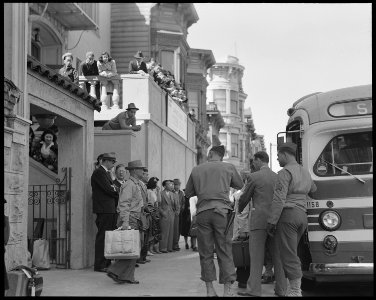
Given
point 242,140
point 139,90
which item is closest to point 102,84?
point 139,90

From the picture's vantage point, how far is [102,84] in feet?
62.6

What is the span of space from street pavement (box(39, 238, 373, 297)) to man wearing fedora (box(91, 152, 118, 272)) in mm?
303

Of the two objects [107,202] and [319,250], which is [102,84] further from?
[319,250]

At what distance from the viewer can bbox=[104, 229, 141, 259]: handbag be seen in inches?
417

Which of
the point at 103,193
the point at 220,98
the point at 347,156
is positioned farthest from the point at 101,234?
the point at 220,98

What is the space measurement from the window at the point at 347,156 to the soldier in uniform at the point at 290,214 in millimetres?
577

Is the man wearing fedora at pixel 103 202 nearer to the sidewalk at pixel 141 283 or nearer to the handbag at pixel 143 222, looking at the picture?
the sidewalk at pixel 141 283

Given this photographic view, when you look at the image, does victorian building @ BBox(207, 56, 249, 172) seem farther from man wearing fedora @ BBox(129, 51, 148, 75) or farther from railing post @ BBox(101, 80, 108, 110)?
railing post @ BBox(101, 80, 108, 110)

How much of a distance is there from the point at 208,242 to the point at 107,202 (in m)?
3.80

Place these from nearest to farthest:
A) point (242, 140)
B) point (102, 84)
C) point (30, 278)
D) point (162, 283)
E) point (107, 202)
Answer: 1. point (30, 278)
2. point (162, 283)
3. point (107, 202)
4. point (102, 84)
5. point (242, 140)

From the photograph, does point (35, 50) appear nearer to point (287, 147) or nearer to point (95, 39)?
point (95, 39)

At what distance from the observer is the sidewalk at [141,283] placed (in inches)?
384

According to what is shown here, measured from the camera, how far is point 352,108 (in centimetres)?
978

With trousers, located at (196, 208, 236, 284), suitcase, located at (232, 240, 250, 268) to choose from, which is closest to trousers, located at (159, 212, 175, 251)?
suitcase, located at (232, 240, 250, 268)
